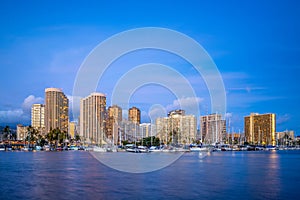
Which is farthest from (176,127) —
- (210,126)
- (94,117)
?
(94,117)

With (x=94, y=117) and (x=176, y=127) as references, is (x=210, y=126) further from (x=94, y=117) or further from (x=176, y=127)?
(x=94, y=117)

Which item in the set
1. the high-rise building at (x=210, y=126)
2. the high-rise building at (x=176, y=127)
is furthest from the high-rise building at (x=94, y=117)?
the high-rise building at (x=210, y=126)

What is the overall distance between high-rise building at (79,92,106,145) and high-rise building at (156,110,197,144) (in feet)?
87.1

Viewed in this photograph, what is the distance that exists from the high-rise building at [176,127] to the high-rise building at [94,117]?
26.6m

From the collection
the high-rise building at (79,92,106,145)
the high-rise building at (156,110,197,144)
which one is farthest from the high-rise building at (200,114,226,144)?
the high-rise building at (79,92,106,145)

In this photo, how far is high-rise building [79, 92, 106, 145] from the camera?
117 meters

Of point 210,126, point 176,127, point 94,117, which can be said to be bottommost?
point 176,127

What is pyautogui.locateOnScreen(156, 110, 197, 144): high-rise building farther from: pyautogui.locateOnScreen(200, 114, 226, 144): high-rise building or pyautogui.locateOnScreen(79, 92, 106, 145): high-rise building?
pyautogui.locateOnScreen(79, 92, 106, 145): high-rise building

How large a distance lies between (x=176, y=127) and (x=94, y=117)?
4275 centimetres

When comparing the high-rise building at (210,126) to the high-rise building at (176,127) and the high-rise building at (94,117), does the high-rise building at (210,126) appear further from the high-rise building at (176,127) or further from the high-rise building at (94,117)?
the high-rise building at (94,117)

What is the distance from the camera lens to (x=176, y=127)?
17300 centimetres

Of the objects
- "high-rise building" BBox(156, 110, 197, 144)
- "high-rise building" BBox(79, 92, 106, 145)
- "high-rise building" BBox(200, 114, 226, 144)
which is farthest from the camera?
"high-rise building" BBox(156, 110, 197, 144)

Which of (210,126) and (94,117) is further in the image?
(210,126)

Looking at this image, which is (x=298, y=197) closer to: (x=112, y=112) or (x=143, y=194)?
(x=143, y=194)
